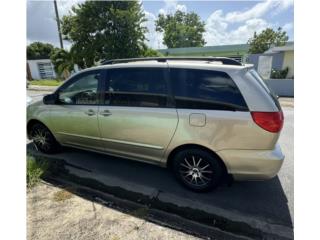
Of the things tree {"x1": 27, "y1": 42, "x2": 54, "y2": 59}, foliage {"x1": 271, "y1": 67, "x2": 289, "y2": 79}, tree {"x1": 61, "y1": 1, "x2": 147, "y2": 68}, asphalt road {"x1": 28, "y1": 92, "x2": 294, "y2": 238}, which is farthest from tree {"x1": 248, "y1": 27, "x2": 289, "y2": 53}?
tree {"x1": 27, "y1": 42, "x2": 54, "y2": 59}

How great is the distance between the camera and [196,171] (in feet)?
10.4

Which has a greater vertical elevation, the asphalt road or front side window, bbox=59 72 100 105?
front side window, bbox=59 72 100 105

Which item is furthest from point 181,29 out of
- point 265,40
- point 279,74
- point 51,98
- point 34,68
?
point 51,98

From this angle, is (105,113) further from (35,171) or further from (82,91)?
(35,171)

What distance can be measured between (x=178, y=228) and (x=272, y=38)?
3332 centimetres

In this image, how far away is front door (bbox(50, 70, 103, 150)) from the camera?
12.2 feet

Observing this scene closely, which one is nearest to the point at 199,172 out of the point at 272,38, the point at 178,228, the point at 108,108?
the point at 178,228

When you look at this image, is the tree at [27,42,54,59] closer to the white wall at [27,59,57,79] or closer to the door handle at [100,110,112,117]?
the white wall at [27,59,57,79]

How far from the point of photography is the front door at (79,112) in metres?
3.73

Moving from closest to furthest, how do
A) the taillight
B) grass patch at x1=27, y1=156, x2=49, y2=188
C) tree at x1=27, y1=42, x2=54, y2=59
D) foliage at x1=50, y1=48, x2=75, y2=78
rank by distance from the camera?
the taillight → grass patch at x1=27, y1=156, x2=49, y2=188 → foliage at x1=50, y1=48, x2=75, y2=78 → tree at x1=27, y1=42, x2=54, y2=59

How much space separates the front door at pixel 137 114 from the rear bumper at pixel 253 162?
0.83 meters

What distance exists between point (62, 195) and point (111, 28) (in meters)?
13.7

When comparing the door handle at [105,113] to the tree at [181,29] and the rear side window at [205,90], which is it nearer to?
the rear side window at [205,90]

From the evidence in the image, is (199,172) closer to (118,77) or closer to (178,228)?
(178,228)
